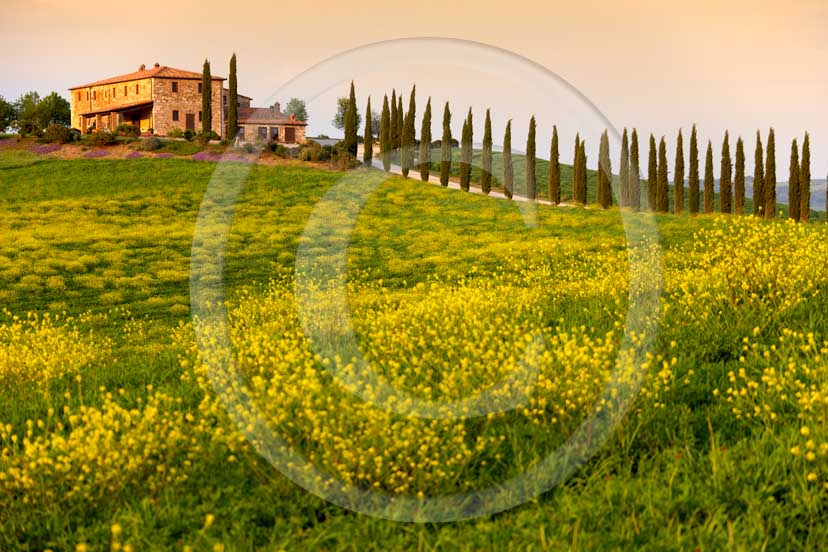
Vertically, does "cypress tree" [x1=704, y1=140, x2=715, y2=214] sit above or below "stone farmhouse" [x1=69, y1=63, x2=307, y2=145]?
below

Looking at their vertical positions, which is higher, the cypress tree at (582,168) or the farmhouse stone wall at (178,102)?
the farmhouse stone wall at (178,102)

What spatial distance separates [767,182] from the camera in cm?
4981

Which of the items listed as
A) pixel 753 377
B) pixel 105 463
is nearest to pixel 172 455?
pixel 105 463

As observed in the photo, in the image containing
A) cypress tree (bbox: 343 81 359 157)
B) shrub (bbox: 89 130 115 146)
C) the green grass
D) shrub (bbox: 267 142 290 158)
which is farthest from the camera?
shrub (bbox: 89 130 115 146)

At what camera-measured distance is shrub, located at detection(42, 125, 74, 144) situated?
2285 inches

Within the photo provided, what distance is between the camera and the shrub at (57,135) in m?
58.0

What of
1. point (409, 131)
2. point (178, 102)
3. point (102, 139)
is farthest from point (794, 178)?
point (178, 102)

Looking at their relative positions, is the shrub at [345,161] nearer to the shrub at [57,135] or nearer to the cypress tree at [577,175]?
the cypress tree at [577,175]

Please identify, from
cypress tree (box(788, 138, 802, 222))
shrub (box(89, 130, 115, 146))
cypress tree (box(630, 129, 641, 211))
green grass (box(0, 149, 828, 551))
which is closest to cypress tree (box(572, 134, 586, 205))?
cypress tree (box(630, 129, 641, 211))

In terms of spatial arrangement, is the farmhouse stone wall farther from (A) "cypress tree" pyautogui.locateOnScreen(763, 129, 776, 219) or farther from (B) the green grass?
(B) the green grass

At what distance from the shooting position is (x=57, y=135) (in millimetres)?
58094

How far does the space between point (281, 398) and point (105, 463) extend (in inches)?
59.6

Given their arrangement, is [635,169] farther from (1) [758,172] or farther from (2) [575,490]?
(2) [575,490]

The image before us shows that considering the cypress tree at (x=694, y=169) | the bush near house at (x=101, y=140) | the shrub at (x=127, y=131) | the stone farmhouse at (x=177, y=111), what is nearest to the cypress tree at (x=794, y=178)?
the cypress tree at (x=694, y=169)
